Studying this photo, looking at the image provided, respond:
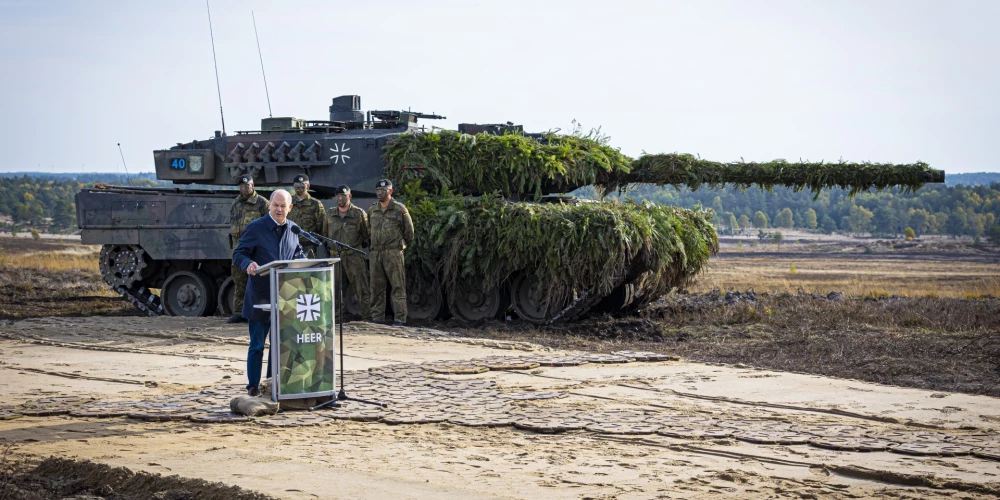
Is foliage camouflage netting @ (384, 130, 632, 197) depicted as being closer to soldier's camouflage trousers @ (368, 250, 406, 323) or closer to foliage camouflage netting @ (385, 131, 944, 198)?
foliage camouflage netting @ (385, 131, 944, 198)

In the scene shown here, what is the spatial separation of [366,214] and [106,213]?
14.9 feet

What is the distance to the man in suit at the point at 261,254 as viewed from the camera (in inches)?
358

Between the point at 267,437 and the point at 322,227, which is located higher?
the point at 322,227

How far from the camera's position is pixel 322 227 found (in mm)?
15945

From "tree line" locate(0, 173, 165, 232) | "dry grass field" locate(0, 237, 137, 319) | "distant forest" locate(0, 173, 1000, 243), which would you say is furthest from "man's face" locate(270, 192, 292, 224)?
"distant forest" locate(0, 173, 1000, 243)

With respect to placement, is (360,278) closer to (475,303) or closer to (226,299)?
(475,303)

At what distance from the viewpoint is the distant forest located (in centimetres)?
8288

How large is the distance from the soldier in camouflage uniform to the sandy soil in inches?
154

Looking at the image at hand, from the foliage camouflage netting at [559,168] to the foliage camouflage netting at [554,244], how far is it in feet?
1.66

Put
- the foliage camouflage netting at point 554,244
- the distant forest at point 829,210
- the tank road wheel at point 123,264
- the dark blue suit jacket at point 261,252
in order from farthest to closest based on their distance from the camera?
the distant forest at point 829,210, the tank road wheel at point 123,264, the foliage camouflage netting at point 554,244, the dark blue suit jacket at point 261,252

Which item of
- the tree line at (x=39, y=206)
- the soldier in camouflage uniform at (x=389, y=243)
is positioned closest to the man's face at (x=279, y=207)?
the soldier in camouflage uniform at (x=389, y=243)

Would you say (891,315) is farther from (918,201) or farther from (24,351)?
(918,201)

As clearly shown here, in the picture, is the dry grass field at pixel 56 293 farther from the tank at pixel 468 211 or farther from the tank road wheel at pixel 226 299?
the tank road wheel at pixel 226 299

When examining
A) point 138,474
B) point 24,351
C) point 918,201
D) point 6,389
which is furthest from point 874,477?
point 918,201
